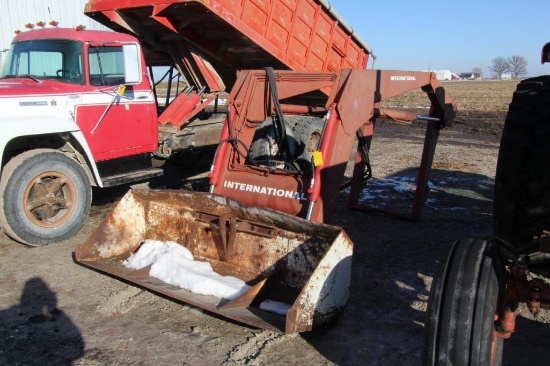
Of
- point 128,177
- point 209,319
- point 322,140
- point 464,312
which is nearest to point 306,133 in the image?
point 128,177

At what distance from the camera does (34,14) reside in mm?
16953

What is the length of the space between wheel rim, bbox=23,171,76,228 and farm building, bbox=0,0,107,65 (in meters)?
11.5

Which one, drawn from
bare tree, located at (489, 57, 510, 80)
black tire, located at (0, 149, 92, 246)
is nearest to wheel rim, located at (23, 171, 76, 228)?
black tire, located at (0, 149, 92, 246)

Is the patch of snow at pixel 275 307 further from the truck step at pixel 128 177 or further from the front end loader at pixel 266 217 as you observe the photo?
the truck step at pixel 128 177

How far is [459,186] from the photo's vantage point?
873cm

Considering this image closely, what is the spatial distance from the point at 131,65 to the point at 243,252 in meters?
3.08

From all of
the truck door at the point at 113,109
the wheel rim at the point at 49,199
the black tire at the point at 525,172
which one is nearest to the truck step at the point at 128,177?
the truck door at the point at 113,109

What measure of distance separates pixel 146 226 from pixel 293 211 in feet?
5.03

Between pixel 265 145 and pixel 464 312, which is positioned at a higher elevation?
pixel 265 145

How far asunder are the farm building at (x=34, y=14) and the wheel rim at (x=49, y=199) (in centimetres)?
1152

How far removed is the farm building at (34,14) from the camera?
16.5 m

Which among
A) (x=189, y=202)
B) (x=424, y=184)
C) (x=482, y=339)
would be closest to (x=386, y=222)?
(x=424, y=184)

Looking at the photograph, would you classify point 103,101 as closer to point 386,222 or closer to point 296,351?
point 386,222

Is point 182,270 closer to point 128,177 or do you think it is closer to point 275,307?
point 275,307
